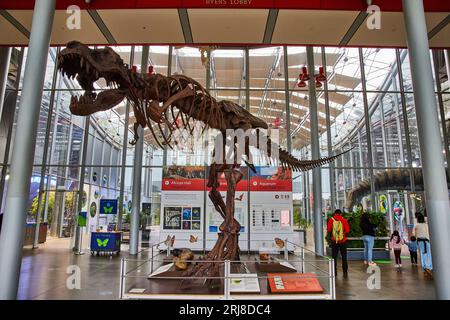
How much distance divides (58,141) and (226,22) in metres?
9.92

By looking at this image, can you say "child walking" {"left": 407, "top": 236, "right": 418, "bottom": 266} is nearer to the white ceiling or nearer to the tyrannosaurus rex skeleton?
the tyrannosaurus rex skeleton

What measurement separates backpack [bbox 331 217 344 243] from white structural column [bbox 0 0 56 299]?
21.0ft

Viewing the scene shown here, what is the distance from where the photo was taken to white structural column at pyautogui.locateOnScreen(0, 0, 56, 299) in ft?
14.0

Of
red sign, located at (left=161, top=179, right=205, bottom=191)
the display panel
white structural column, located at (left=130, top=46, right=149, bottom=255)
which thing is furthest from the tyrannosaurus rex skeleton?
white structural column, located at (left=130, top=46, right=149, bottom=255)

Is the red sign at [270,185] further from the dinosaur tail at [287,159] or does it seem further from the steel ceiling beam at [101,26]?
the steel ceiling beam at [101,26]

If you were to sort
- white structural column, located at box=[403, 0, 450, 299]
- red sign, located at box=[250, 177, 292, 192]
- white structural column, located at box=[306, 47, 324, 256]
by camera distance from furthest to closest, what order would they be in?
red sign, located at box=[250, 177, 292, 192] → white structural column, located at box=[306, 47, 324, 256] → white structural column, located at box=[403, 0, 450, 299]

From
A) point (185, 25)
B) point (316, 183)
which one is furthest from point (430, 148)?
point (316, 183)

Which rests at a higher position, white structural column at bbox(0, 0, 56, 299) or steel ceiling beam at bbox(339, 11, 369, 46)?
steel ceiling beam at bbox(339, 11, 369, 46)

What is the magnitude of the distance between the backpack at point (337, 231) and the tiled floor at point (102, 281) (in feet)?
2.88

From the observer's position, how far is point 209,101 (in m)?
5.57

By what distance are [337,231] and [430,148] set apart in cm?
361

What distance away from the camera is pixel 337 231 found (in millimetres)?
7754
